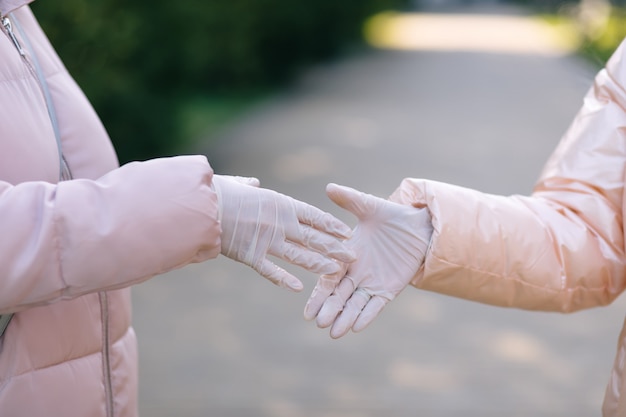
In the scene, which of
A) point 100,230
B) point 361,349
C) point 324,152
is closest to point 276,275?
point 100,230

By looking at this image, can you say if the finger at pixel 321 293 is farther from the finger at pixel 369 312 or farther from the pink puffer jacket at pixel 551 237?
the pink puffer jacket at pixel 551 237

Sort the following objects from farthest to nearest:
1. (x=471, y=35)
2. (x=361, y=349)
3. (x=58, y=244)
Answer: (x=471, y=35), (x=361, y=349), (x=58, y=244)

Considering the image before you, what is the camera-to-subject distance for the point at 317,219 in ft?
5.85

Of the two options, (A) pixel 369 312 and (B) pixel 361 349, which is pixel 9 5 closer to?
(A) pixel 369 312

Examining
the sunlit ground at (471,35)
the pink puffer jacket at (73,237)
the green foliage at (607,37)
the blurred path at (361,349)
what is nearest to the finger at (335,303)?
the pink puffer jacket at (73,237)

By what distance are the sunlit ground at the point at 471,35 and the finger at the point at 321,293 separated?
17.6 metres

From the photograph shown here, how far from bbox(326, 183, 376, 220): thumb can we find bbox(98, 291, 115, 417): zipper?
487 millimetres

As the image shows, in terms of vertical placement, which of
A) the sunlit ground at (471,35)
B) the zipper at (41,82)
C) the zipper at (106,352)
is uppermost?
the zipper at (41,82)

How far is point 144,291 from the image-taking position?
544 centimetres

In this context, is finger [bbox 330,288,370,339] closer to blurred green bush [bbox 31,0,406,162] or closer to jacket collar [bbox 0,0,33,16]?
jacket collar [bbox 0,0,33,16]

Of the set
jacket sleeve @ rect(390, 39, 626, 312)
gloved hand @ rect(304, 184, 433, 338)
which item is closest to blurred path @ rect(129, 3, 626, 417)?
jacket sleeve @ rect(390, 39, 626, 312)

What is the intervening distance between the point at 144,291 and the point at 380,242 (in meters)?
3.65

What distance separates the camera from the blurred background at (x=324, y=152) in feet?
13.7

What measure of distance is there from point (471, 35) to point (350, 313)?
76.0ft
